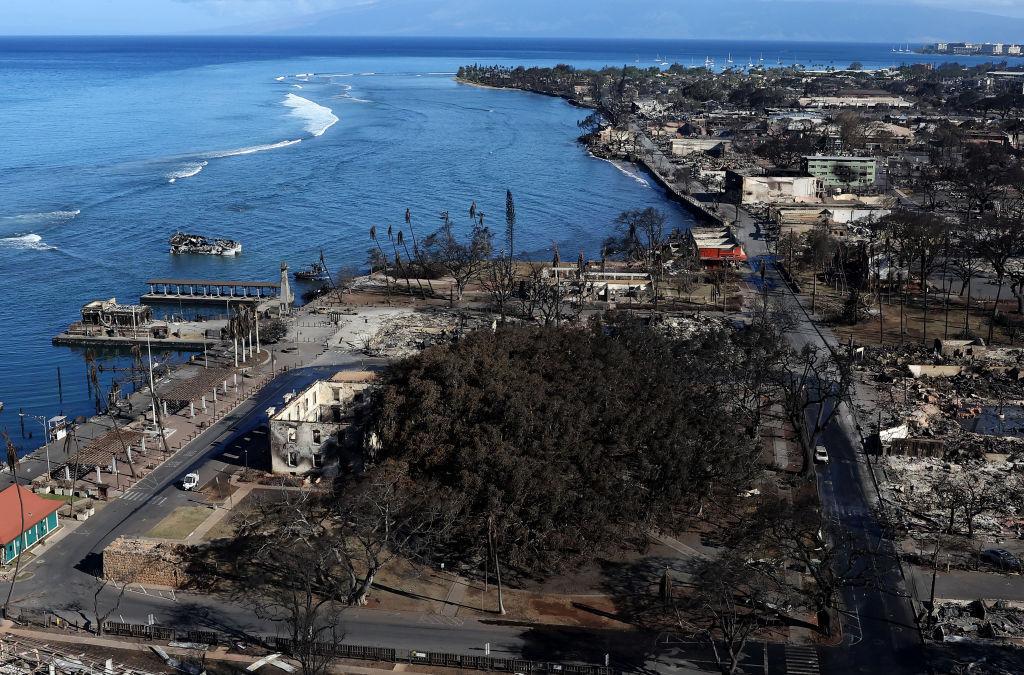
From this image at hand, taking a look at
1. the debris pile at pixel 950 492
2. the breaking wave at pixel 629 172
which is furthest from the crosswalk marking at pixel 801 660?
the breaking wave at pixel 629 172

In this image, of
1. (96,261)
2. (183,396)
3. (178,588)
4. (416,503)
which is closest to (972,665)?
(416,503)

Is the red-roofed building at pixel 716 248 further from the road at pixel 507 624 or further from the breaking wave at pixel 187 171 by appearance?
the breaking wave at pixel 187 171

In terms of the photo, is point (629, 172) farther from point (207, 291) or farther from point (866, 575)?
point (866, 575)

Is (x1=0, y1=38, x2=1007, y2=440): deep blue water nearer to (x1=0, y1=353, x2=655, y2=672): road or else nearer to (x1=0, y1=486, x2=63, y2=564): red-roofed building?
(x1=0, y1=486, x2=63, y2=564): red-roofed building

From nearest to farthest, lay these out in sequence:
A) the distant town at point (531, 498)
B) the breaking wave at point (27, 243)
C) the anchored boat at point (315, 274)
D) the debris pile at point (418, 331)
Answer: the distant town at point (531, 498) < the debris pile at point (418, 331) < the anchored boat at point (315, 274) < the breaking wave at point (27, 243)

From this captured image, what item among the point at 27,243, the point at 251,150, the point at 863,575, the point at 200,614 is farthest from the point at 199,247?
the point at 863,575
